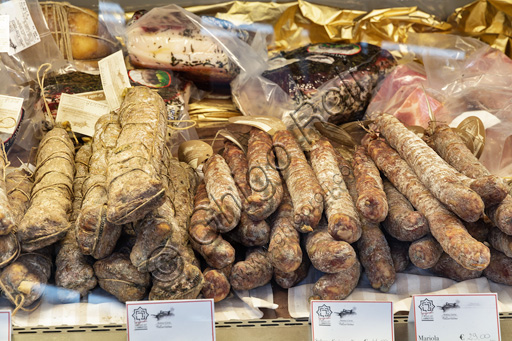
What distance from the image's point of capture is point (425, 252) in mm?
1568

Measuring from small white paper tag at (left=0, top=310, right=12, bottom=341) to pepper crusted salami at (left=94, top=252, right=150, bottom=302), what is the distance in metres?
0.25

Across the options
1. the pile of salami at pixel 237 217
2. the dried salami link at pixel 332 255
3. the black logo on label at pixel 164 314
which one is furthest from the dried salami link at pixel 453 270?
the black logo on label at pixel 164 314

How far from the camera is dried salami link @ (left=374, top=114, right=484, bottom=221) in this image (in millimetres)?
1521

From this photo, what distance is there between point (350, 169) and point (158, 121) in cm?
71

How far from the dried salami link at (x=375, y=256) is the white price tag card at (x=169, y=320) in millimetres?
520

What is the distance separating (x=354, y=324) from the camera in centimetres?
144

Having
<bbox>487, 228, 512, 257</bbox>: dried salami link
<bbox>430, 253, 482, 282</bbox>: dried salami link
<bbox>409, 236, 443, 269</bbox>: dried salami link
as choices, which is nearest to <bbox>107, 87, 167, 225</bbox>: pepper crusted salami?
<bbox>409, 236, 443, 269</bbox>: dried salami link

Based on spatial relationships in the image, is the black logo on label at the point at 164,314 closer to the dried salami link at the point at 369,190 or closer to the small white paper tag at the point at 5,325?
the small white paper tag at the point at 5,325

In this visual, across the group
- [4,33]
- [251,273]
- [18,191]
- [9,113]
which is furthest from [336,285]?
[4,33]

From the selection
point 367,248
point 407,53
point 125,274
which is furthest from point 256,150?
point 407,53

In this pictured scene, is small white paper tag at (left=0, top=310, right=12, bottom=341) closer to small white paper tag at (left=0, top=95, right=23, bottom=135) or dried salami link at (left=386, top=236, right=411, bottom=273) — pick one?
small white paper tag at (left=0, top=95, right=23, bottom=135)

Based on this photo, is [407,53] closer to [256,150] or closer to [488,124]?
[488,124]

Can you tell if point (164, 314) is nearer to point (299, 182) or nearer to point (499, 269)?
point (299, 182)

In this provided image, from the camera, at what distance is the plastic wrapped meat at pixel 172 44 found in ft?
8.45
